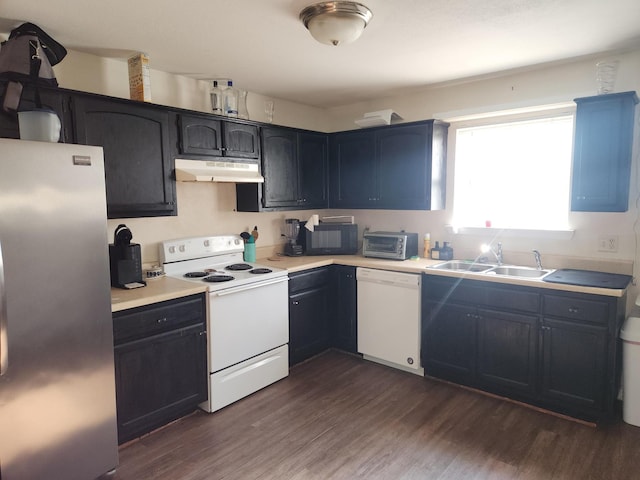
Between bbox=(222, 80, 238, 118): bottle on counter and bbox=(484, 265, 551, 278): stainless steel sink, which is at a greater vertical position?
bbox=(222, 80, 238, 118): bottle on counter

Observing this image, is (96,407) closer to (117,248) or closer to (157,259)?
(117,248)

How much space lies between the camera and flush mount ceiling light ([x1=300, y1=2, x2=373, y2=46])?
2053mm

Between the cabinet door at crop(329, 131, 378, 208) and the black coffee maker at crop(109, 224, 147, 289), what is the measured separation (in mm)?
2063

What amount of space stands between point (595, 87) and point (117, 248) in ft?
11.3

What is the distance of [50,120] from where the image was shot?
204 cm

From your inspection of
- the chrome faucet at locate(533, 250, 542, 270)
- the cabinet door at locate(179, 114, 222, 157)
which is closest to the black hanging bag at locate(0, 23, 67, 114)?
the cabinet door at locate(179, 114, 222, 157)

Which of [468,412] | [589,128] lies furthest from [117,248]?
[589,128]

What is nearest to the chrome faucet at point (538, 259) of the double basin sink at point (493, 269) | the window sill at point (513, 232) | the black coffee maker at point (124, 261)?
the double basin sink at point (493, 269)

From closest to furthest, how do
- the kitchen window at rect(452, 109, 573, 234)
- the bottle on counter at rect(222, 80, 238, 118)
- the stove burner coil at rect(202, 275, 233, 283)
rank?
the stove burner coil at rect(202, 275, 233, 283), the kitchen window at rect(452, 109, 573, 234), the bottle on counter at rect(222, 80, 238, 118)

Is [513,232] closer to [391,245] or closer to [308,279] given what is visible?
[391,245]

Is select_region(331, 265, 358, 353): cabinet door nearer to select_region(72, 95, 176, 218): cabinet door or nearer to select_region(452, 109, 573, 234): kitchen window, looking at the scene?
select_region(452, 109, 573, 234): kitchen window

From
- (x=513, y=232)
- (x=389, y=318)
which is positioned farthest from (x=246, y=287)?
(x=513, y=232)

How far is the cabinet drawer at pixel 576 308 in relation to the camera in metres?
2.57

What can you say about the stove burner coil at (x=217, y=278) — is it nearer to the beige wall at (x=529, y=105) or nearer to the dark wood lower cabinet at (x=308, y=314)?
the dark wood lower cabinet at (x=308, y=314)
